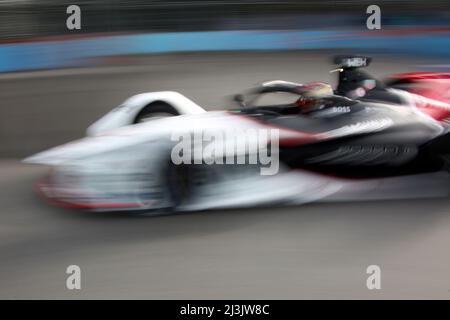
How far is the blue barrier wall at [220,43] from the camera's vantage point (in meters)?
8.33

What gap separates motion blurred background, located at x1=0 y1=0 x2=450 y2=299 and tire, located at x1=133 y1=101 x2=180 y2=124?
756 millimetres

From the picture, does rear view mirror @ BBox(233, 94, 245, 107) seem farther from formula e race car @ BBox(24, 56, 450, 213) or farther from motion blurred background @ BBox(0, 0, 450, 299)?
motion blurred background @ BBox(0, 0, 450, 299)

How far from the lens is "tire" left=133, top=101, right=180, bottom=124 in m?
3.93

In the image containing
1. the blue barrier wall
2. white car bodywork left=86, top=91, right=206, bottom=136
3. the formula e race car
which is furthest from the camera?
the blue barrier wall

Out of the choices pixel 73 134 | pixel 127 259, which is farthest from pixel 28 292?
pixel 73 134

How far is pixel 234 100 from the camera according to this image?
13.2ft

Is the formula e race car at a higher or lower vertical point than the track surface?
higher

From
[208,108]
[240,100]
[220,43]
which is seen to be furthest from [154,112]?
[220,43]

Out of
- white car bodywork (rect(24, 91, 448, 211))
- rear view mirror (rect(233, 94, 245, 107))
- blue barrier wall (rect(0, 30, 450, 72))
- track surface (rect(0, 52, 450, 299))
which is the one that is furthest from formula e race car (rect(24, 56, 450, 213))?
blue barrier wall (rect(0, 30, 450, 72))

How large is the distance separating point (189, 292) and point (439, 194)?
1.84 meters

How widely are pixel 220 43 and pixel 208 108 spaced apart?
2914mm

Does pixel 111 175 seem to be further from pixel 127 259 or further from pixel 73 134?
pixel 73 134

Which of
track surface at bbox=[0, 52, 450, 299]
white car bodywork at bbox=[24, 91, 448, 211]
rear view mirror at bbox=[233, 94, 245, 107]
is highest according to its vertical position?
rear view mirror at bbox=[233, 94, 245, 107]
